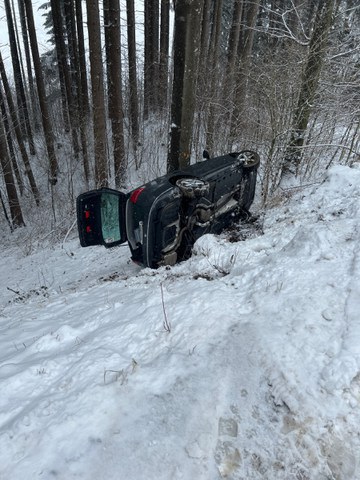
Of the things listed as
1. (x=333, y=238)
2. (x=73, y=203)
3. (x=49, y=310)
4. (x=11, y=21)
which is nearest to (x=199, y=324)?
(x=333, y=238)

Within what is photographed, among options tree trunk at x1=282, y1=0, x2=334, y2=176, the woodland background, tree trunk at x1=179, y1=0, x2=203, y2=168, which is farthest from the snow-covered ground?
tree trunk at x1=282, y1=0, x2=334, y2=176

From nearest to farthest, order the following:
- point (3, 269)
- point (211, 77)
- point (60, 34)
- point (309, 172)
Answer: point (3, 269), point (309, 172), point (211, 77), point (60, 34)

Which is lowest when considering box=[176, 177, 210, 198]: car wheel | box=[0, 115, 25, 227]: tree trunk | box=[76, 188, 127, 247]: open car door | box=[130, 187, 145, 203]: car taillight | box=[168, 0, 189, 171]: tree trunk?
box=[0, 115, 25, 227]: tree trunk

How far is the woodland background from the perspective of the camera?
20.1 feet

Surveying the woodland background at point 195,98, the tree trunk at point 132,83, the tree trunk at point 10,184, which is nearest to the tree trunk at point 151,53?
the woodland background at point 195,98

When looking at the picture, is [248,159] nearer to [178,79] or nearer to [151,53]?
[178,79]

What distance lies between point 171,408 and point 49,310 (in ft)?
7.82

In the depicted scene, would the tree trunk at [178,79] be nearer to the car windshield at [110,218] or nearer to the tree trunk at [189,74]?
the tree trunk at [189,74]

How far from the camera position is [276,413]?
1.78 m

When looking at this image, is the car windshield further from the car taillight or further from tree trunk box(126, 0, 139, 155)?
tree trunk box(126, 0, 139, 155)

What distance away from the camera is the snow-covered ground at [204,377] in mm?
1602

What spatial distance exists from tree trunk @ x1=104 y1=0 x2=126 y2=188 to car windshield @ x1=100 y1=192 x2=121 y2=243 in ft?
21.7

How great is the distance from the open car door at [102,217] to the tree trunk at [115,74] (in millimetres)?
6587

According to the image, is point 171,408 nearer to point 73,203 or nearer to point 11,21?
point 73,203
